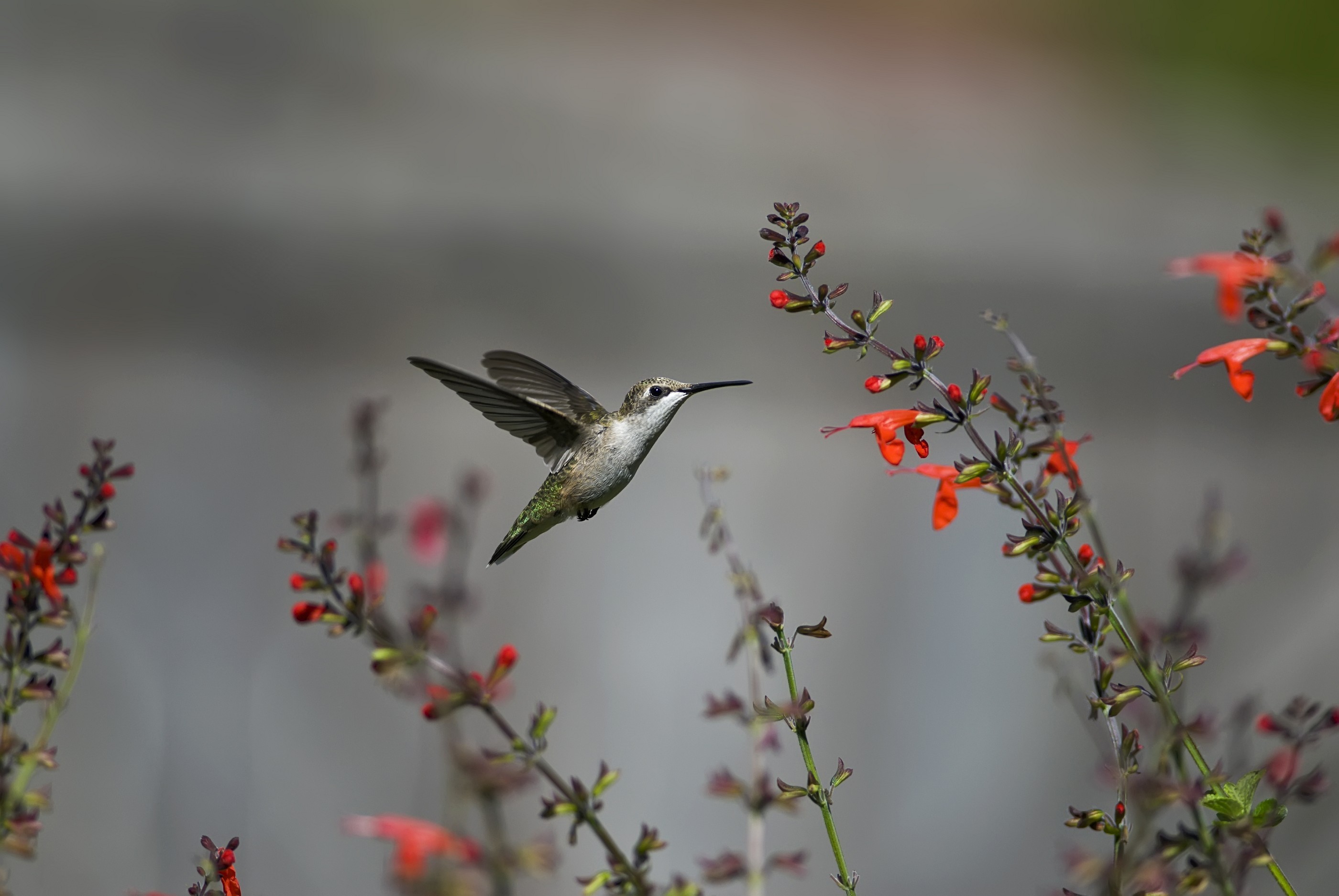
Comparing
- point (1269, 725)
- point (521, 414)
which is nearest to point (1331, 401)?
point (1269, 725)

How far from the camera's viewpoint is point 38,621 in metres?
0.73

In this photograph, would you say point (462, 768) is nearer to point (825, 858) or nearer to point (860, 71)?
point (825, 858)

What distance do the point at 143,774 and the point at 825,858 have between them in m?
1.84

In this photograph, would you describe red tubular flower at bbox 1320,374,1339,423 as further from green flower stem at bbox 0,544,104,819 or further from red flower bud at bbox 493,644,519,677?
green flower stem at bbox 0,544,104,819

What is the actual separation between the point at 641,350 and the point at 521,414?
2.11 m

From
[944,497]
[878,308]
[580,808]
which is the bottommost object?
[580,808]

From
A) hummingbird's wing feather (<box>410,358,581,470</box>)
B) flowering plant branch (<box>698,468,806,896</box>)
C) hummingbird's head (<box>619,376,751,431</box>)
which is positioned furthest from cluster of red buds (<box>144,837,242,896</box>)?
hummingbird's head (<box>619,376,751,431</box>)

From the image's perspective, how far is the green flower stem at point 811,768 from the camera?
2.34 ft

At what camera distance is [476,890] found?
20.9 inches

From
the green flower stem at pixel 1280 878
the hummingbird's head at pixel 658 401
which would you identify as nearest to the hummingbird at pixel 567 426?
the hummingbird's head at pixel 658 401

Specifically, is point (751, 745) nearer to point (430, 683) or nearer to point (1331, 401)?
point (430, 683)

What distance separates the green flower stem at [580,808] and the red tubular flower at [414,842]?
0.18ft

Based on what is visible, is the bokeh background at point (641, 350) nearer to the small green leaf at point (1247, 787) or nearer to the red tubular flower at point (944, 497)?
the red tubular flower at point (944, 497)

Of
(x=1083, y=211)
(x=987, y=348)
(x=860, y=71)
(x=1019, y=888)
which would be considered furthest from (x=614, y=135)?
(x=1019, y=888)
